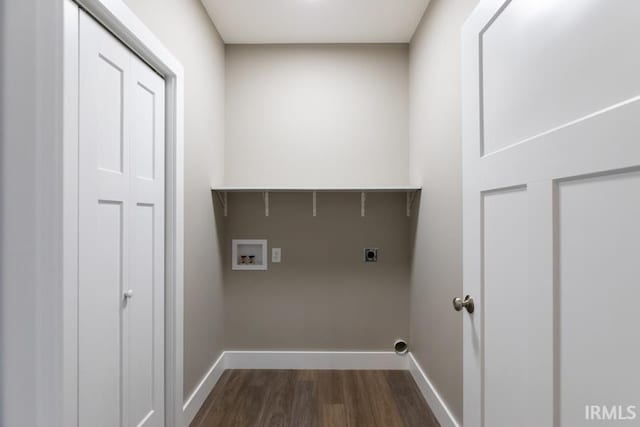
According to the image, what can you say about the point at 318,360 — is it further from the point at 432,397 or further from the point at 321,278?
the point at 432,397

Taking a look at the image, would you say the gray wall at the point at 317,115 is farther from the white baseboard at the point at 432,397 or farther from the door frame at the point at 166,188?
the white baseboard at the point at 432,397

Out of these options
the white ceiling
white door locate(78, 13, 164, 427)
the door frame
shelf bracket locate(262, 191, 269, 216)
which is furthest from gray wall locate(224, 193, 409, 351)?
the white ceiling

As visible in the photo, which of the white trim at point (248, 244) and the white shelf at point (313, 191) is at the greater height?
the white shelf at point (313, 191)

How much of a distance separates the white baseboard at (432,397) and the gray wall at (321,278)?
0.91 feet

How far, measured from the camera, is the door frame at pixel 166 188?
1.10 m

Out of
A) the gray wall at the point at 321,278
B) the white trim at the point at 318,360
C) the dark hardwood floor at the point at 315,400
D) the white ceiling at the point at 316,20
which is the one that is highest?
the white ceiling at the point at 316,20

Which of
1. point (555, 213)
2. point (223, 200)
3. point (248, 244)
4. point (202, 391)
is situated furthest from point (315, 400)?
point (555, 213)

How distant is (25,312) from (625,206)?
1.14 metres

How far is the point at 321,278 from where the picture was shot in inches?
112

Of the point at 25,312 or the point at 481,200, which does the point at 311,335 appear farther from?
the point at 25,312

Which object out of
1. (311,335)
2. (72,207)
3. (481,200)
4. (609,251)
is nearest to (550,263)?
(609,251)

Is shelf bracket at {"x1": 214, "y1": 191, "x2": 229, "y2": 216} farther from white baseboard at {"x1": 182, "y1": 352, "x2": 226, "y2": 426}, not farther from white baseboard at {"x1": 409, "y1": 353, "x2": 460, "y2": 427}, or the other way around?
white baseboard at {"x1": 409, "y1": 353, "x2": 460, "y2": 427}

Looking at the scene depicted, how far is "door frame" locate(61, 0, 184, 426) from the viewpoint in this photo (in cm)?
110

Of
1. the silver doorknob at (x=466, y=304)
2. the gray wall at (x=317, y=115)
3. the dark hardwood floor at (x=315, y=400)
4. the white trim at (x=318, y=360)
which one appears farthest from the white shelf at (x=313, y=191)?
the silver doorknob at (x=466, y=304)
